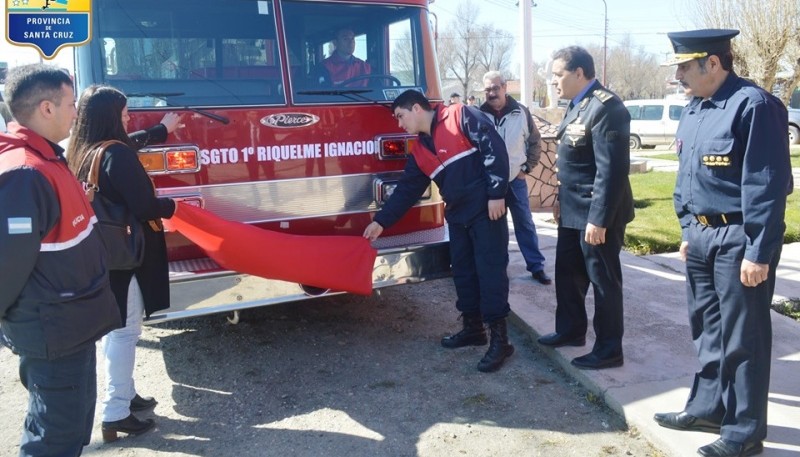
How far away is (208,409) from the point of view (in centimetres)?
410

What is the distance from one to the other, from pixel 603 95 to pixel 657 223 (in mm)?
4941

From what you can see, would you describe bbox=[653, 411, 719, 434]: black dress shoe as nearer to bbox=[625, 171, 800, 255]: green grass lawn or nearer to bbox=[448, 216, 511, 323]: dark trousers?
bbox=[448, 216, 511, 323]: dark trousers

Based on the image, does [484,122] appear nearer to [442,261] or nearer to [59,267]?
[442,261]

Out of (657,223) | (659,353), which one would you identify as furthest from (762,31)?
(659,353)

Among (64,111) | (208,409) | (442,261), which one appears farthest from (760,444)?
(64,111)

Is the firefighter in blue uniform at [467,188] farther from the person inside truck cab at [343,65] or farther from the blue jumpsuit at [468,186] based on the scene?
the person inside truck cab at [343,65]

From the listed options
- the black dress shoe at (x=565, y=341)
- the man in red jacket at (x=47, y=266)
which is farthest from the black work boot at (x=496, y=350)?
the man in red jacket at (x=47, y=266)

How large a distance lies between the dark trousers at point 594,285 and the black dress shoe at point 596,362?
0.09 feet

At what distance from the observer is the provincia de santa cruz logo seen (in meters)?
4.20

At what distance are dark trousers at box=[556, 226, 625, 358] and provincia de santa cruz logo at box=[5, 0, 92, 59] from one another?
3203 mm

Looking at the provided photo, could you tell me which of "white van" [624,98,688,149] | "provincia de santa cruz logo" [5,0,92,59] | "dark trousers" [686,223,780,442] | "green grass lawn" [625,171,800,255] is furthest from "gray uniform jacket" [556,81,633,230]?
"white van" [624,98,688,149]

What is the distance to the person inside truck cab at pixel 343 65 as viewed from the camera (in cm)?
471

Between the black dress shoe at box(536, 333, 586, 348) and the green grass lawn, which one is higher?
the green grass lawn

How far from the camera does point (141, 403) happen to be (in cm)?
397
